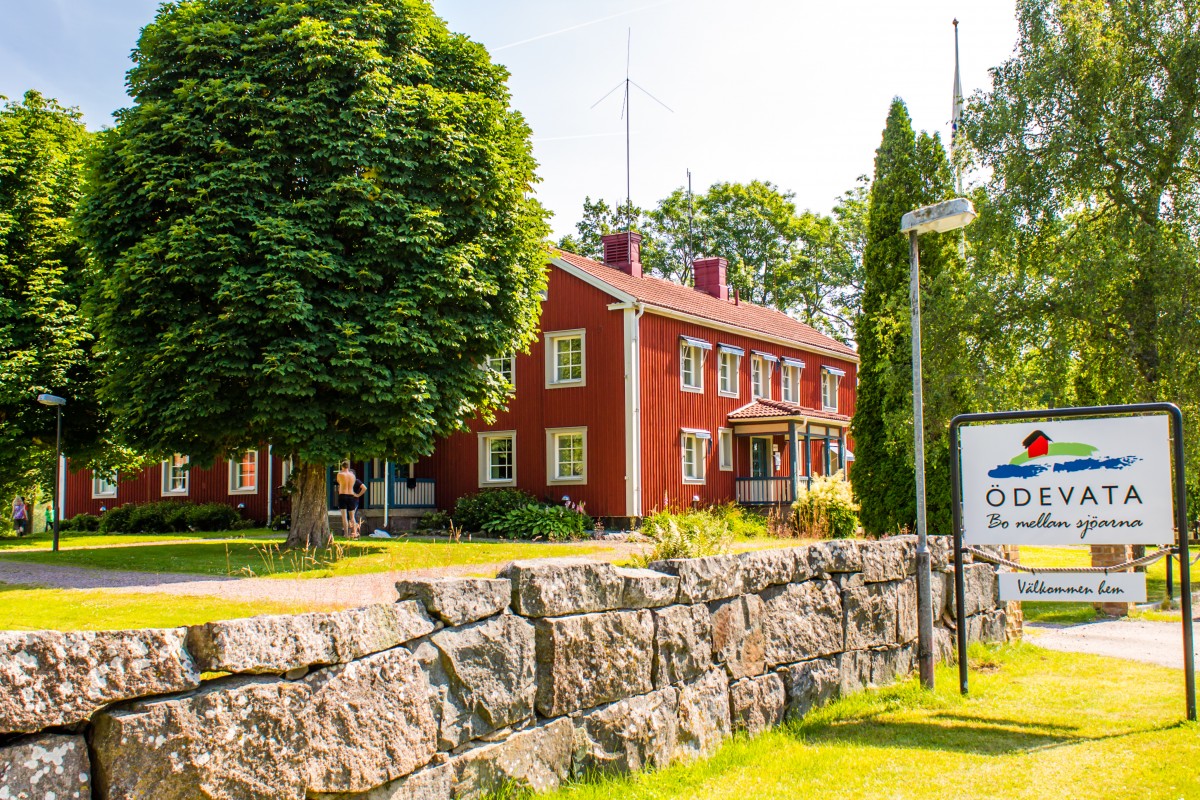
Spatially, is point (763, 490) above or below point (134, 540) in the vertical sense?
above

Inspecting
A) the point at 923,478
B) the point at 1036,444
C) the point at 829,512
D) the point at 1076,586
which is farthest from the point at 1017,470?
the point at 829,512

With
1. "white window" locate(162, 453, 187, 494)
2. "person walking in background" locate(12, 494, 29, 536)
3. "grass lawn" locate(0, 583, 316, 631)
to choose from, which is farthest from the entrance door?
"person walking in background" locate(12, 494, 29, 536)

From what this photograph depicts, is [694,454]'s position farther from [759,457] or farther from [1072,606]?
[1072,606]

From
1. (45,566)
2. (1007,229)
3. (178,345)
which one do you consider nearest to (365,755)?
(178,345)

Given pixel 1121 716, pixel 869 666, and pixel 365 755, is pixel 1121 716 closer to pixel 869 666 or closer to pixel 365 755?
pixel 869 666

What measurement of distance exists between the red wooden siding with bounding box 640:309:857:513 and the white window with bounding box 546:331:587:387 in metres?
1.82

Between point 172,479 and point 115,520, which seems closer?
point 115,520

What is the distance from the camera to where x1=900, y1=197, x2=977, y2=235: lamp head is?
8727 millimetres

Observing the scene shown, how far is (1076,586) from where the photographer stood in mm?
8297

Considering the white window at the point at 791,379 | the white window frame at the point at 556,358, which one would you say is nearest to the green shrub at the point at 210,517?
the white window frame at the point at 556,358

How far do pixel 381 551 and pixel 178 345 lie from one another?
15.9 ft

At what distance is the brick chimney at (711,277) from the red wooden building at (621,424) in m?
2.24

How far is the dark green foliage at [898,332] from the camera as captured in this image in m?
19.0

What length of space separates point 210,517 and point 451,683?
26.1m
